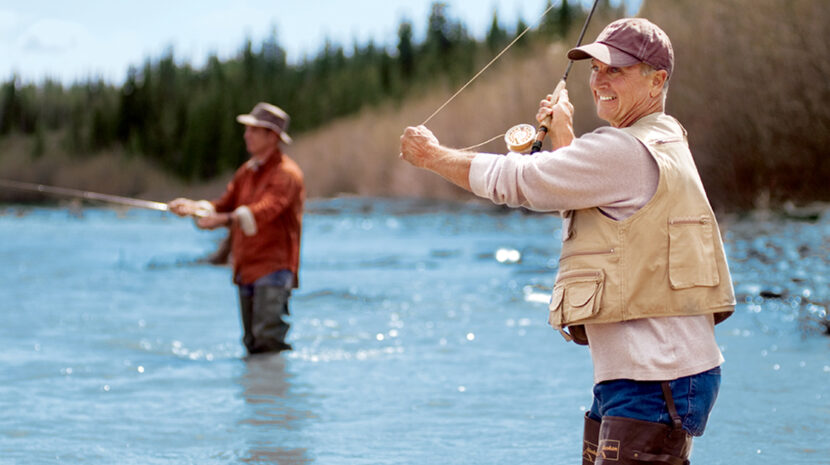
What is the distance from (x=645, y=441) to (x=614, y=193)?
0.61m

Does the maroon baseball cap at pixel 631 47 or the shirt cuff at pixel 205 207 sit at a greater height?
the maroon baseball cap at pixel 631 47

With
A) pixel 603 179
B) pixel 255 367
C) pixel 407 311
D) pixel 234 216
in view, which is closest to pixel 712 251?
pixel 603 179

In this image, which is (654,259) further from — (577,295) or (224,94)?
(224,94)

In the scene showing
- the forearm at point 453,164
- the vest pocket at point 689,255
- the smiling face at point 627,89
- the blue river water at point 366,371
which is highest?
the smiling face at point 627,89

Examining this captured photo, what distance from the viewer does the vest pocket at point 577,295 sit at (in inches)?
105

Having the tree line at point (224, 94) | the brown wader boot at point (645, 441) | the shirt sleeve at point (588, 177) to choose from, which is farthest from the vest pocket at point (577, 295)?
the tree line at point (224, 94)

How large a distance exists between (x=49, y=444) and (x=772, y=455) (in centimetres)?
357

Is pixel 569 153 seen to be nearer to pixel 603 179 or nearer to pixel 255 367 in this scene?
pixel 603 179

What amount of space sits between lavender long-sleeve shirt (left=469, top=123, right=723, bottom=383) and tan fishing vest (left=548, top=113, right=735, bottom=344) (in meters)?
0.03

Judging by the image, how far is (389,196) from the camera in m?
50.4

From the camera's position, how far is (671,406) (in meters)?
2.67

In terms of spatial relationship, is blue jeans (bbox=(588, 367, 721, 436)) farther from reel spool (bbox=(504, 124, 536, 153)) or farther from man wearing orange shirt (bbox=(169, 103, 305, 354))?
man wearing orange shirt (bbox=(169, 103, 305, 354))

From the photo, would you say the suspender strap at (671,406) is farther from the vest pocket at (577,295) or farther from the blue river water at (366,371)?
the blue river water at (366,371)

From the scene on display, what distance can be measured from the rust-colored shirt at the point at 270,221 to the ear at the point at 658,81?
4.74 meters
